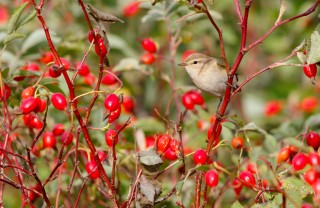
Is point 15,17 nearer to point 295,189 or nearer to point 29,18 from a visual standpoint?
point 29,18

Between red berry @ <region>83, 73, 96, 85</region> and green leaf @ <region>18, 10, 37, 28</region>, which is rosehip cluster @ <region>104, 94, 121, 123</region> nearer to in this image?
green leaf @ <region>18, 10, 37, 28</region>

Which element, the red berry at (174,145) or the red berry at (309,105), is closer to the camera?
the red berry at (174,145)

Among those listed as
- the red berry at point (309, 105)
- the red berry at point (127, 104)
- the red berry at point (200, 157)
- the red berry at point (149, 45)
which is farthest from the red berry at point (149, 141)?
the red berry at point (309, 105)

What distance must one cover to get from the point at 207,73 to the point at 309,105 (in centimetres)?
207

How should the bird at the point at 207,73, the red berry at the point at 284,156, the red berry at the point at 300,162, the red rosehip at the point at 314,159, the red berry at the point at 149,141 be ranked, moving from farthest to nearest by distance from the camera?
1. the bird at the point at 207,73
2. the red berry at the point at 149,141
3. the red berry at the point at 284,156
4. the red berry at the point at 300,162
5. the red rosehip at the point at 314,159

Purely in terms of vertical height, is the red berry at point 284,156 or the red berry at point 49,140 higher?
the red berry at point 49,140

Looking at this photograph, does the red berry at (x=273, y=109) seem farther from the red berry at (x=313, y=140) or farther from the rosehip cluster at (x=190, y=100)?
the red berry at (x=313, y=140)

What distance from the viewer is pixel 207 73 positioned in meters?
4.09

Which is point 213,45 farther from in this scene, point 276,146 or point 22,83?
point 22,83

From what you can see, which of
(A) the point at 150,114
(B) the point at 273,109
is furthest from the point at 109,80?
(A) the point at 150,114

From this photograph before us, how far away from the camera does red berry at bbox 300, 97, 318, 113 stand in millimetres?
5828

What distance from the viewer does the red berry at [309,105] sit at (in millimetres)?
5828

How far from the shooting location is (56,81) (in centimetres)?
304

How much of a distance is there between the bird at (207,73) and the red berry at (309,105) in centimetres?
192
